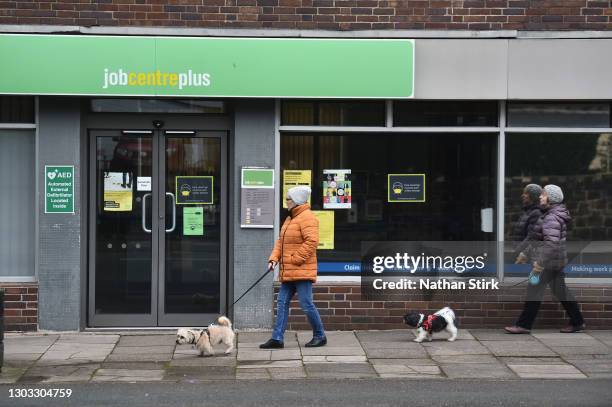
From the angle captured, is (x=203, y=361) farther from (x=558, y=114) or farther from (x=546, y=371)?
(x=558, y=114)

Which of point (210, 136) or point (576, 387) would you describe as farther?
point (210, 136)

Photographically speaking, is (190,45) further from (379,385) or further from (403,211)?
(379,385)

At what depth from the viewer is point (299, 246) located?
31.8ft

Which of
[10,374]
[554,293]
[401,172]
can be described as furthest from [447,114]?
[10,374]

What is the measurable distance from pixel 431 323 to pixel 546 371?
1.63m

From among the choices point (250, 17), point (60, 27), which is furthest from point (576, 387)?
point (60, 27)

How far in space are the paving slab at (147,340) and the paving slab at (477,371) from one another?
3.22m

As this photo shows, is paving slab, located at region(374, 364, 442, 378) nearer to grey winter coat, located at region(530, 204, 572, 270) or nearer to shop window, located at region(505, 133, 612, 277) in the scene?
grey winter coat, located at region(530, 204, 572, 270)

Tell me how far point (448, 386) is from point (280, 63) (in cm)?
445

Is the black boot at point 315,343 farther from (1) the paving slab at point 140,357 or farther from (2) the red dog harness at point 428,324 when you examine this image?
(1) the paving slab at point 140,357

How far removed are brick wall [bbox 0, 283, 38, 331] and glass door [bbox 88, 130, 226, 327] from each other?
0.68 metres

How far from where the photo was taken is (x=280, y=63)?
426 inches

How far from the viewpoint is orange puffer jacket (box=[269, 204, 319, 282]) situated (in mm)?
9617

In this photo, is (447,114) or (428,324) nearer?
(428,324)
